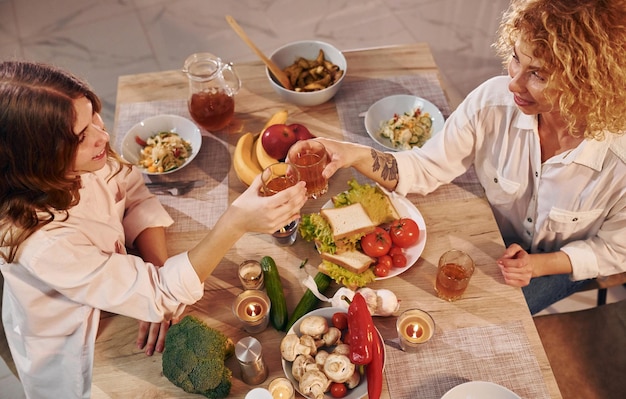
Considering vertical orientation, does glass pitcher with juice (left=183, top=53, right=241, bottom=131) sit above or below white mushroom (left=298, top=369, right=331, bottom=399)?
above

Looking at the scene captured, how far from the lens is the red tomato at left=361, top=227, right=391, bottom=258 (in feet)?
5.03

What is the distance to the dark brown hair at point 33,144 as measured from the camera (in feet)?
3.94

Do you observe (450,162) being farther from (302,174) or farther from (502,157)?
(302,174)

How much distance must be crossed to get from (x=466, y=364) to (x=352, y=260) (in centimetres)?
39

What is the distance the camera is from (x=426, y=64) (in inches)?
84.7

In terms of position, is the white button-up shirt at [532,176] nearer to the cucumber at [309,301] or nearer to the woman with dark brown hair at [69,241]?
the cucumber at [309,301]

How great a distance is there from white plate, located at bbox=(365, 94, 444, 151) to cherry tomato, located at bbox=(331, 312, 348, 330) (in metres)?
0.74

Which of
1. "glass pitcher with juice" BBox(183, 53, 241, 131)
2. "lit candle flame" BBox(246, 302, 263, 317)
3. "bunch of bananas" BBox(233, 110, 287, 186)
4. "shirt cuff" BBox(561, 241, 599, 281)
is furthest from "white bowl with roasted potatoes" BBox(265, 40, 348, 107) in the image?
"shirt cuff" BBox(561, 241, 599, 281)

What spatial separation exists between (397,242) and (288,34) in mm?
2521

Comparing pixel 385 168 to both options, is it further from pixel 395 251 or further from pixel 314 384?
pixel 314 384

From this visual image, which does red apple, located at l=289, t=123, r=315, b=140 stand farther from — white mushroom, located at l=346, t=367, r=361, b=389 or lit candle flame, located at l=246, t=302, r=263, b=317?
white mushroom, located at l=346, t=367, r=361, b=389

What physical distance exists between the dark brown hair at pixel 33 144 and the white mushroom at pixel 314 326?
661 millimetres

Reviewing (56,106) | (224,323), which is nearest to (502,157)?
(224,323)

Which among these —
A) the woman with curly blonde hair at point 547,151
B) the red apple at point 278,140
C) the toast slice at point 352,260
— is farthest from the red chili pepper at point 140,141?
the toast slice at point 352,260
